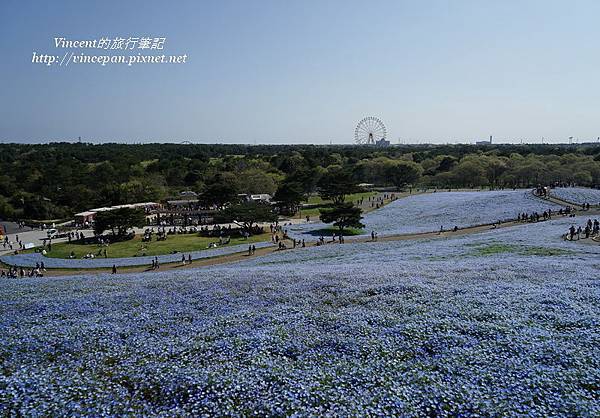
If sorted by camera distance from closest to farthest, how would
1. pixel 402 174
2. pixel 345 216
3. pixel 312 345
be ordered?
pixel 312 345 → pixel 345 216 → pixel 402 174

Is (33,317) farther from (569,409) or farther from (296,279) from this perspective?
(569,409)

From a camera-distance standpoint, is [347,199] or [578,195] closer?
[578,195]

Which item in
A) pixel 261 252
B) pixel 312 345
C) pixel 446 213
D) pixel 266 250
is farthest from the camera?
pixel 446 213

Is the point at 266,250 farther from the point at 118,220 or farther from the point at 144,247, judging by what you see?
the point at 118,220

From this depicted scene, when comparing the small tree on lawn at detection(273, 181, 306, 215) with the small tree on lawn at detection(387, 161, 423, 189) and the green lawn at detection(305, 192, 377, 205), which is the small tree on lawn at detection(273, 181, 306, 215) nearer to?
the green lawn at detection(305, 192, 377, 205)

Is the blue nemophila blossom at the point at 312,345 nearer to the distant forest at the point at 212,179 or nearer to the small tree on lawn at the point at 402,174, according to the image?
the distant forest at the point at 212,179

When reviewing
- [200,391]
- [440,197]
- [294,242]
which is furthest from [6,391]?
[440,197]

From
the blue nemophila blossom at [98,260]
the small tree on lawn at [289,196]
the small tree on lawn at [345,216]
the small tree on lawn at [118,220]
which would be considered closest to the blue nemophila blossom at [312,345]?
the blue nemophila blossom at [98,260]

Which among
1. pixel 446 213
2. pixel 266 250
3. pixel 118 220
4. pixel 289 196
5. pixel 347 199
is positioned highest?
pixel 289 196

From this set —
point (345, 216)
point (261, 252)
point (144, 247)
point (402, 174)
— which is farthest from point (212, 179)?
point (261, 252)
